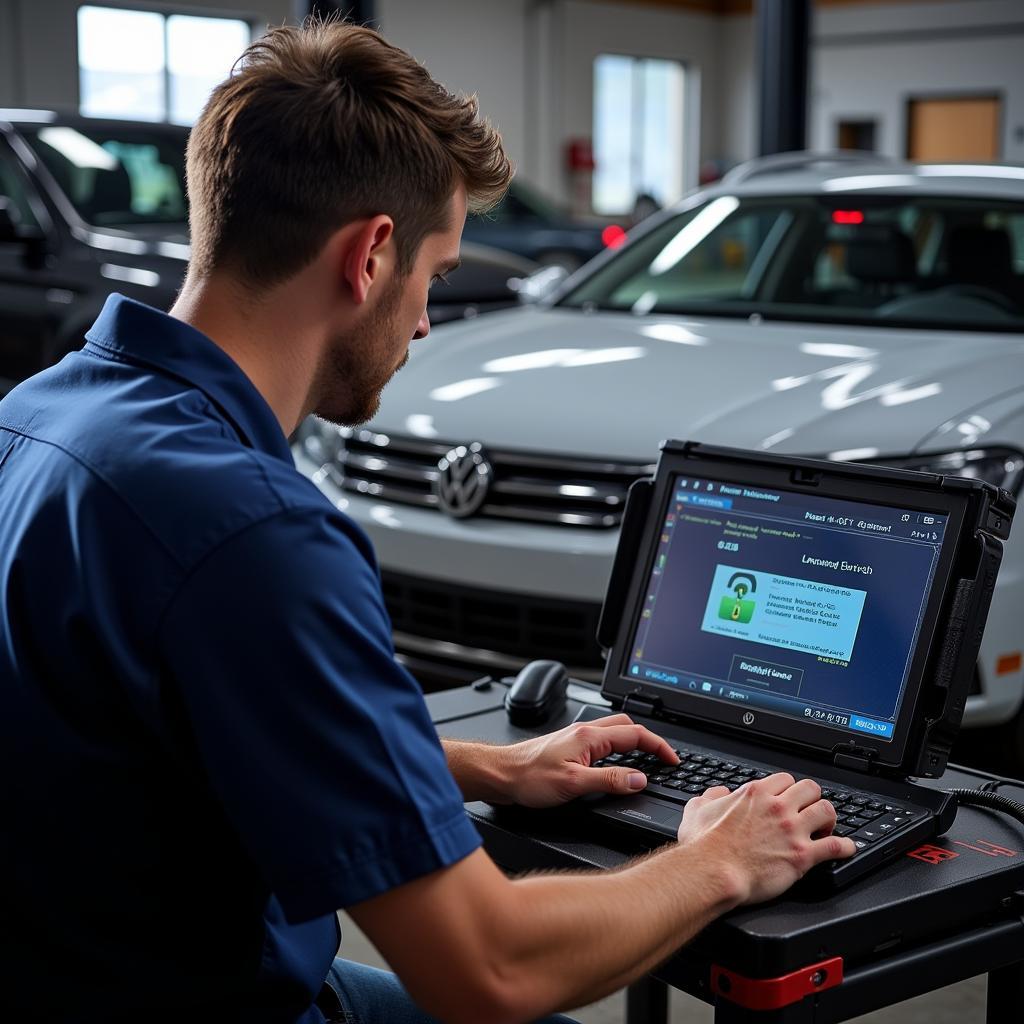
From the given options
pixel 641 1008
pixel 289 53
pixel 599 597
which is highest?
pixel 289 53

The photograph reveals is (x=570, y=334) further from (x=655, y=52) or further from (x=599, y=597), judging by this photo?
(x=655, y=52)

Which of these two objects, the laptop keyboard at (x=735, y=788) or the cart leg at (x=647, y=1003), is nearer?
the laptop keyboard at (x=735, y=788)

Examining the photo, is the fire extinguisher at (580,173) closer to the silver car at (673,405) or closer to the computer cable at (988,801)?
the silver car at (673,405)

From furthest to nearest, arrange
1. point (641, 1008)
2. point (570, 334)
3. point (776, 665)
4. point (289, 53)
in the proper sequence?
point (570, 334) < point (641, 1008) < point (776, 665) < point (289, 53)

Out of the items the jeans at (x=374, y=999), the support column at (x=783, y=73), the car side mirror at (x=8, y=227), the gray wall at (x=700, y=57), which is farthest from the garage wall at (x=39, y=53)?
the jeans at (x=374, y=999)

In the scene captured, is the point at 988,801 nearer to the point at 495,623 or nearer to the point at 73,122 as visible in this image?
the point at 495,623

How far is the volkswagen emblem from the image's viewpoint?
3320 millimetres

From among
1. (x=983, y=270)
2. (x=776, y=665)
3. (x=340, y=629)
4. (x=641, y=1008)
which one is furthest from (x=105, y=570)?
(x=983, y=270)

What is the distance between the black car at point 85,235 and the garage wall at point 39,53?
9.29m

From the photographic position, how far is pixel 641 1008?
220 cm

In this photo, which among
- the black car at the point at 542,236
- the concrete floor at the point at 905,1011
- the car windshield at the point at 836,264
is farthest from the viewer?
the black car at the point at 542,236

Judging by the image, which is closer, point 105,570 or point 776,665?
point 105,570

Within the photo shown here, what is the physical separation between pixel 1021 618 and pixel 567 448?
3.22ft

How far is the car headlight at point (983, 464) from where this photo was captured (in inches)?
116
